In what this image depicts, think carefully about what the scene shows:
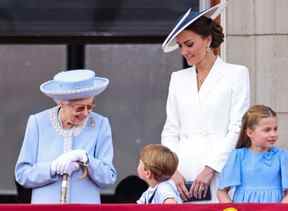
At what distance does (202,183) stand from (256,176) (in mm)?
315

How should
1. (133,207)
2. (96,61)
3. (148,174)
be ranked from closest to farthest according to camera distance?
1. (133,207)
2. (148,174)
3. (96,61)

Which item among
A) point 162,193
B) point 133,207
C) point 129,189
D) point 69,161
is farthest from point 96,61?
point 133,207

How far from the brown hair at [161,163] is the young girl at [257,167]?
314 mm

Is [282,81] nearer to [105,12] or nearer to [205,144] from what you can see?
[105,12]

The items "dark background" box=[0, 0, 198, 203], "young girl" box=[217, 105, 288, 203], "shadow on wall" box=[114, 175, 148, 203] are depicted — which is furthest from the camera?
"dark background" box=[0, 0, 198, 203]

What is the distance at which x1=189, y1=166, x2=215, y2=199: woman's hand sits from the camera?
5645 mm

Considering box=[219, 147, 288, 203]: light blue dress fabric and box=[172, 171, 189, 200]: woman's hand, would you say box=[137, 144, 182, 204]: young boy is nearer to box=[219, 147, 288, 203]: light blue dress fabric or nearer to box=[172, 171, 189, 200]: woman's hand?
box=[172, 171, 189, 200]: woman's hand

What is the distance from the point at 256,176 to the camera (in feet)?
18.1

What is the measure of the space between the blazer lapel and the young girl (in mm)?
313

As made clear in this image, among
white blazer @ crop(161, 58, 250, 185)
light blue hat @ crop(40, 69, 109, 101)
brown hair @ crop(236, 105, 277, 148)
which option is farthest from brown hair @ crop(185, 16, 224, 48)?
light blue hat @ crop(40, 69, 109, 101)

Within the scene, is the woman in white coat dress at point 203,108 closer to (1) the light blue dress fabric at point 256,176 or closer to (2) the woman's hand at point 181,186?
(2) the woman's hand at point 181,186

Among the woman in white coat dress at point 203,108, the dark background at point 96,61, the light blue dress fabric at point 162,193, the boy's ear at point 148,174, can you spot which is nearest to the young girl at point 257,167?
the woman in white coat dress at point 203,108

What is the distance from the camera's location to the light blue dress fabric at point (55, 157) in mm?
5328

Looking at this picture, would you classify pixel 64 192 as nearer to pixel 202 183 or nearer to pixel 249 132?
pixel 202 183
